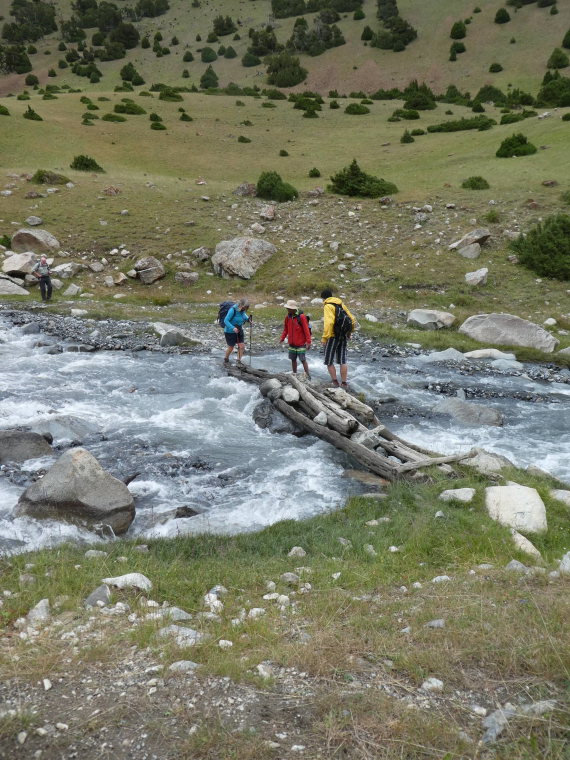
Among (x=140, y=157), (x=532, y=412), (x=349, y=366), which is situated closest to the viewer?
(x=532, y=412)

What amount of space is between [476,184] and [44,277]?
22.3m

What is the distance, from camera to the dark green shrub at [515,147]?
3431 centimetres

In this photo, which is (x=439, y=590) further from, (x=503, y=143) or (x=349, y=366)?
(x=503, y=143)

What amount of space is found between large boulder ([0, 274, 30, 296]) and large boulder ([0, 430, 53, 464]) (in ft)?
48.2

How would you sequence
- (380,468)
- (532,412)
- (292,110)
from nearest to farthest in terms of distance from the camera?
(380,468)
(532,412)
(292,110)

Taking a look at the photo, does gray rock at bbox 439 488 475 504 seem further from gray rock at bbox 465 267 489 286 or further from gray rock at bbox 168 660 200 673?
gray rock at bbox 465 267 489 286

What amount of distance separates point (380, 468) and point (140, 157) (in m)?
36.4

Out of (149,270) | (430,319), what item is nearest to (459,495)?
(430,319)

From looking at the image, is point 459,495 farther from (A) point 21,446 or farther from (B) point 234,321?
(B) point 234,321

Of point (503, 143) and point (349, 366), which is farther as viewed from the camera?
point (503, 143)

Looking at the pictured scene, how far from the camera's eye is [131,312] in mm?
21766

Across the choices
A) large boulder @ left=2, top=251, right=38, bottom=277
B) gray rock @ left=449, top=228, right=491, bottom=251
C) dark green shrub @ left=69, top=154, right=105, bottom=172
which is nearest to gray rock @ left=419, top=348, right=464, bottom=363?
gray rock @ left=449, top=228, right=491, bottom=251

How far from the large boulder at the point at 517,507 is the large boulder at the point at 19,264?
72.8ft

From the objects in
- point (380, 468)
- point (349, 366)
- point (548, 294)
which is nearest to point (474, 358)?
point (349, 366)
